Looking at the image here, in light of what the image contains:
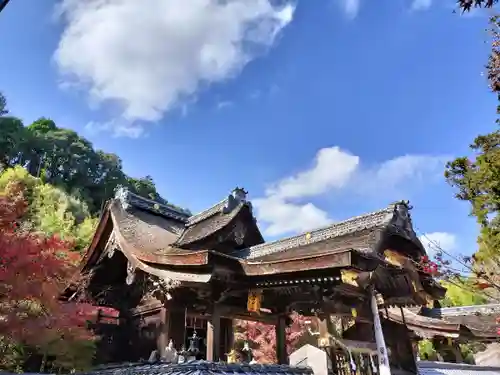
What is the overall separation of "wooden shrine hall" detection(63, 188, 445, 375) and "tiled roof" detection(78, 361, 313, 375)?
3.82 ft

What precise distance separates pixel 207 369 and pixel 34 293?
14.4 feet

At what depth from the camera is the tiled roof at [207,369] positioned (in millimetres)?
6652

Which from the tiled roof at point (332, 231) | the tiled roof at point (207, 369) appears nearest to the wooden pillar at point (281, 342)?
the tiled roof at point (332, 231)

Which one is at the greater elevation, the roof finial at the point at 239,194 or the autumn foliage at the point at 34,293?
the roof finial at the point at 239,194

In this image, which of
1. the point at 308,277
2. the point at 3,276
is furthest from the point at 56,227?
the point at 308,277

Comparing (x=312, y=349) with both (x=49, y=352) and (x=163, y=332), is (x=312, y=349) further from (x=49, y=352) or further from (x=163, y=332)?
(x=49, y=352)

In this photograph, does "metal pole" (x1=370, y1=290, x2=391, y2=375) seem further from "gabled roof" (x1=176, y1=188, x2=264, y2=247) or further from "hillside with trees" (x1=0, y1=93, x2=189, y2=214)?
"hillside with trees" (x1=0, y1=93, x2=189, y2=214)

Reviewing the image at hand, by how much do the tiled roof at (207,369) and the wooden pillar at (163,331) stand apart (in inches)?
26.0

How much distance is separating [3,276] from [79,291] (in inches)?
159

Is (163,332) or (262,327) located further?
(262,327)

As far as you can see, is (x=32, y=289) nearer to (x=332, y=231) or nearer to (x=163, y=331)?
(x=163, y=331)

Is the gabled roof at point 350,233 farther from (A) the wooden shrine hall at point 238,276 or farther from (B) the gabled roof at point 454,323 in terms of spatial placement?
→ (B) the gabled roof at point 454,323

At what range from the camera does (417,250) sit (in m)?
9.12

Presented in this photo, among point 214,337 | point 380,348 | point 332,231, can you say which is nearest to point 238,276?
point 214,337
